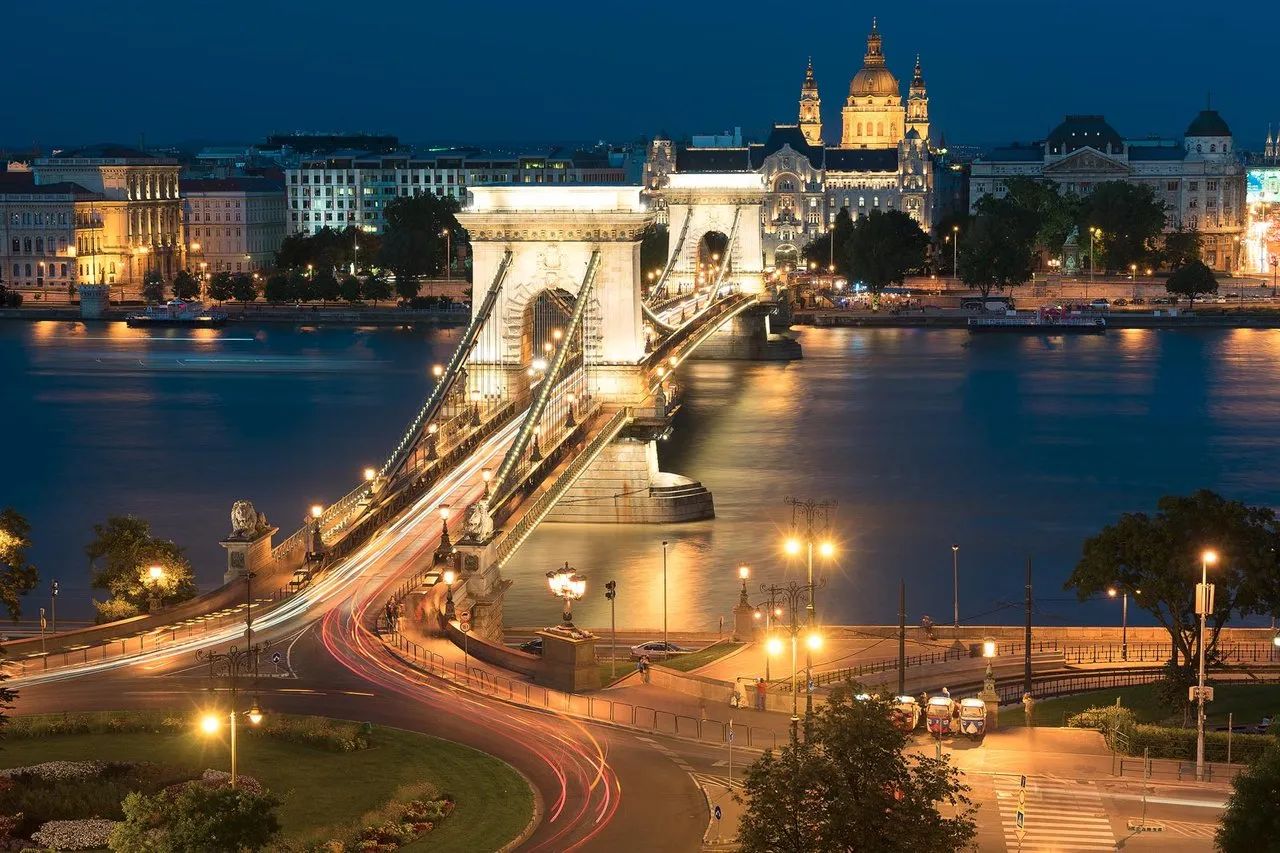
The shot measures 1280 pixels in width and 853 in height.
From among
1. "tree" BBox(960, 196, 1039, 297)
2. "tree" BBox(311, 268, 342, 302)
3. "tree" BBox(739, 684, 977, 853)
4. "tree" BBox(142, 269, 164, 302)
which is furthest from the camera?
"tree" BBox(142, 269, 164, 302)

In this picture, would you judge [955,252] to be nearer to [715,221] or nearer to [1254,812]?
[715,221]

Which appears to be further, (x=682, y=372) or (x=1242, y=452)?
(x=682, y=372)

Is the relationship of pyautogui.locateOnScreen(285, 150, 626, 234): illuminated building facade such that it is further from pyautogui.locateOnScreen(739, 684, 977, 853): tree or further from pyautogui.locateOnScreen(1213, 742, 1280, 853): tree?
pyautogui.locateOnScreen(739, 684, 977, 853): tree

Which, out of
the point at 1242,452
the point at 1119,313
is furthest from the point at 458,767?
the point at 1119,313

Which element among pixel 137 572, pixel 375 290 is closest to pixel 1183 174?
pixel 375 290

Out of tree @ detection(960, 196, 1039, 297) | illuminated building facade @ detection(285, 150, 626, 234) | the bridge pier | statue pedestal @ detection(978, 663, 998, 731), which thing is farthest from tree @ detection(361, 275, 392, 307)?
statue pedestal @ detection(978, 663, 998, 731)

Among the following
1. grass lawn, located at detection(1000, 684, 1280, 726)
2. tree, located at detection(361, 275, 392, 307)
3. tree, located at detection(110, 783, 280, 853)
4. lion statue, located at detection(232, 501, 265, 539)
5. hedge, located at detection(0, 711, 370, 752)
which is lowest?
grass lawn, located at detection(1000, 684, 1280, 726)

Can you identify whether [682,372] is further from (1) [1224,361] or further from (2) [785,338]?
(1) [1224,361]
